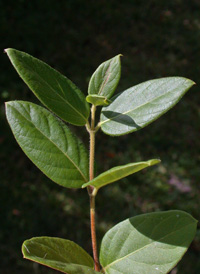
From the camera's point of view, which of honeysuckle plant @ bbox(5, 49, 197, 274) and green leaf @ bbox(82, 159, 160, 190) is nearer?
green leaf @ bbox(82, 159, 160, 190)

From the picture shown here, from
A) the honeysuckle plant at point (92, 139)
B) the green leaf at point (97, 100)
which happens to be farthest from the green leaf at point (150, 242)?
the green leaf at point (97, 100)

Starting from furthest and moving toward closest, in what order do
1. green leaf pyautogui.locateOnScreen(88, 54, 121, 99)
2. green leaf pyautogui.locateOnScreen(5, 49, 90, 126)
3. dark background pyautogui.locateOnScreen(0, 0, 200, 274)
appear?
1. dark background pyautogui.locateOnScreen(0, 0, 200, 274)
2. green leaf pyautogui.locateOnScreen(88, 54, 121, 99)
3. green leaf pyautogui.locateOnScreen(5, 49, 90, 126)

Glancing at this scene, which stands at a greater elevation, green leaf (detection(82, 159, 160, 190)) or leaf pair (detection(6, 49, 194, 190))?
leaf pair (detection(6, 49, 194, 190))

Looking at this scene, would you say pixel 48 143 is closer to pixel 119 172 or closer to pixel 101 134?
pixel 119 172

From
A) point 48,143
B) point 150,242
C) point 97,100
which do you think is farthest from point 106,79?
point 150,242

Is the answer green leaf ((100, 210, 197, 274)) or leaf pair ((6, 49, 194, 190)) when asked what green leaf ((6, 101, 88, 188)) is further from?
green leaf ((100, 210, 197, 274))

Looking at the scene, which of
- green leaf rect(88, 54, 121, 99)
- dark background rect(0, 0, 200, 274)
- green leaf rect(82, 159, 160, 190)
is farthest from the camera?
dark background rect(0, 0, 200, 274)

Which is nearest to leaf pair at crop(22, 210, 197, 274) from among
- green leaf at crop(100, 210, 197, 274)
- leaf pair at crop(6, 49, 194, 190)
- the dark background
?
green leaf at crop(100, 210, 197, 274)

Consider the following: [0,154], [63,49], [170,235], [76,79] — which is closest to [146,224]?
[170,235]
